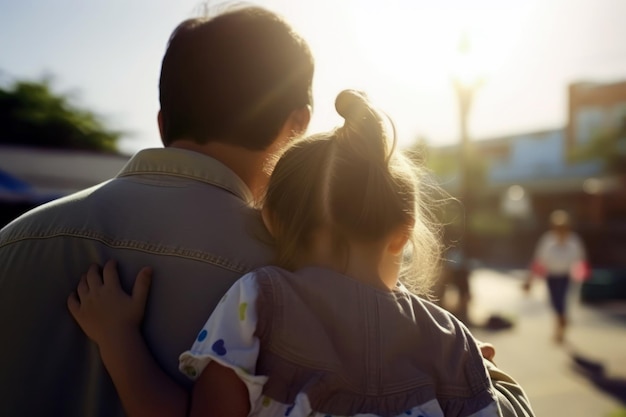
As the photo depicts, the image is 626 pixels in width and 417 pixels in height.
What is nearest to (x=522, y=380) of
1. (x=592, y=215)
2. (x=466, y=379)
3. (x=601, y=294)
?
(x=466, y=379)

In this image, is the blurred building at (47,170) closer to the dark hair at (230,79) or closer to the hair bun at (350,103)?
the dark hair at (230,79)

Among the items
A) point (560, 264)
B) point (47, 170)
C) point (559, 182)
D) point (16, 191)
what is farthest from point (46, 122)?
point (559, 182)

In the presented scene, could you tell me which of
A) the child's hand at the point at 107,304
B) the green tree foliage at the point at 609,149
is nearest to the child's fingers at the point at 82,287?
the child's hand at the point at 107,304

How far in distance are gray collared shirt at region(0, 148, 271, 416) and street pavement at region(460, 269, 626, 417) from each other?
4.87 meters

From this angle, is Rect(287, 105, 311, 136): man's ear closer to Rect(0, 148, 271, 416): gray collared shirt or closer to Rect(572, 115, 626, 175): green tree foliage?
Rect(0, 148, 271, 416): gray collared shirt

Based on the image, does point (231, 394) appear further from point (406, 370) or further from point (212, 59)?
point (212, 59)

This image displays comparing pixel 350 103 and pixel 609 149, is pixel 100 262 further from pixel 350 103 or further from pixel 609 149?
pixel 609 149

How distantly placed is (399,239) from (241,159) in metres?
0.40

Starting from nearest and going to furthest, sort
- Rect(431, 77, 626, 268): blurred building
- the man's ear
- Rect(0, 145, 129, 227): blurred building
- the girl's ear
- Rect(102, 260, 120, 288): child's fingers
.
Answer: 1. Rect(102, 260, 120, 288): child's fingers
2. the girl's ear
3. the man's ear
4. Rect(0, 145, 129, 227): blurred building
5. Rect(431, 77, 626, 268): blurred building

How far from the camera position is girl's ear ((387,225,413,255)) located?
1.56 meters

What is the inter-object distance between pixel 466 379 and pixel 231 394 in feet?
1.64

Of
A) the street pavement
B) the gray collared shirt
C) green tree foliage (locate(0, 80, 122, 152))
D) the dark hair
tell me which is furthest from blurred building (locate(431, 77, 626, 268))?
the gray collared shirt

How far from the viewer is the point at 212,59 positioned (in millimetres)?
1592

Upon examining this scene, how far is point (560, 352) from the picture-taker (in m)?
10.4
